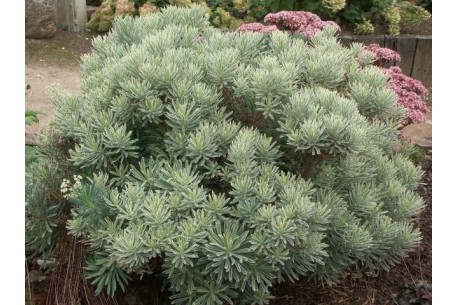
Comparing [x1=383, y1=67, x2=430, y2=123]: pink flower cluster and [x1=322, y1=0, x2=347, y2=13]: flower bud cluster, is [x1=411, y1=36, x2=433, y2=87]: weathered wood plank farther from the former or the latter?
[x1=383, y1=67, x2=430, y2=123]: pink flower cluster

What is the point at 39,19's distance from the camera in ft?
21.0

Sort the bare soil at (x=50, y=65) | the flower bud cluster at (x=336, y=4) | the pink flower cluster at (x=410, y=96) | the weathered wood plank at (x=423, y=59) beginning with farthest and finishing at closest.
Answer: the weathered wood plank at (x=423, y=59) < the flower bud cluster at (x=336, y=4) < the bare soil at (x=50, y=65) < the pink flower cluster at (x=410, y=96)

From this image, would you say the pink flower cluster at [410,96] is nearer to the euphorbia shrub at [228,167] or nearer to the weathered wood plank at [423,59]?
the euphorbia shrub at [228,167]

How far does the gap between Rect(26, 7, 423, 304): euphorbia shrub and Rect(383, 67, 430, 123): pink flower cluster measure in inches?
36.7

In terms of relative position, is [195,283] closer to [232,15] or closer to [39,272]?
[39,272]

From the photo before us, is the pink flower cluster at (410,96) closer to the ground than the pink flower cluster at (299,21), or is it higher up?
closer to the ground

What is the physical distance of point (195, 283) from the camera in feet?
8.23

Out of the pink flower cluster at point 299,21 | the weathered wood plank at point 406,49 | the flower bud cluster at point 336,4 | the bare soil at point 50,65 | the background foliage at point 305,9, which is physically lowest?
the bare soil at point 50,65

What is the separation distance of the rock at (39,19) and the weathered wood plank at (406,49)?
342 centimetres

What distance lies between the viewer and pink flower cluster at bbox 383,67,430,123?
3.88 metres

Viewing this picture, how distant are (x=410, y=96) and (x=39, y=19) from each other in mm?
3998

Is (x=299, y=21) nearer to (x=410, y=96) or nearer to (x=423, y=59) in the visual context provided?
(x=410, y=96)

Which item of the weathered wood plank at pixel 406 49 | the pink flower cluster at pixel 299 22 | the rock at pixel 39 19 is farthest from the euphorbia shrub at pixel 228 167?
the rock at pixel 39 19

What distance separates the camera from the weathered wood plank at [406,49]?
6.00 metres
